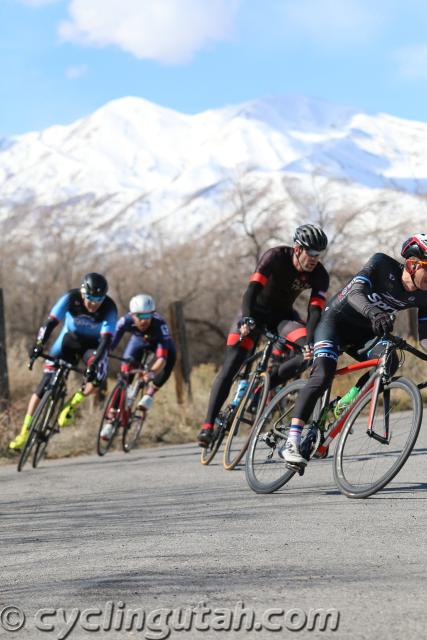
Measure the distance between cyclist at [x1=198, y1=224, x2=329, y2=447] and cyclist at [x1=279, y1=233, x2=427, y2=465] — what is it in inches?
61.7

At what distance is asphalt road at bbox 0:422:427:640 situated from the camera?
12.9 ft

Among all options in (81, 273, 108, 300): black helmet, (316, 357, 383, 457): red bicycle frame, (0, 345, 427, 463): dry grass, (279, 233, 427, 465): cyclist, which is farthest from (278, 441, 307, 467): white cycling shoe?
(81, 273, 108, 300): black helmet

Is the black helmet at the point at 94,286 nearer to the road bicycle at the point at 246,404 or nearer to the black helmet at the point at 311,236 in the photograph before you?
the road bicycle at the point at 246,404

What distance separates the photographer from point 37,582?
4770 mm

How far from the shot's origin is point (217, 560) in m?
5.02

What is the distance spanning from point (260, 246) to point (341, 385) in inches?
970

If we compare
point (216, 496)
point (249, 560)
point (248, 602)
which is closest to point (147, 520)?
point (216, 496)

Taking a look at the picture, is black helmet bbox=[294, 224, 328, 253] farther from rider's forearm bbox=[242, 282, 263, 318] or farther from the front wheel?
the front wheel

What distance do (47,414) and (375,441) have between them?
Answer: 17.3 feet

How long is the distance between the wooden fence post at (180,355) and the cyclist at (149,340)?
2.05m

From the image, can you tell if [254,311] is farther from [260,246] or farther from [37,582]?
[260,246]

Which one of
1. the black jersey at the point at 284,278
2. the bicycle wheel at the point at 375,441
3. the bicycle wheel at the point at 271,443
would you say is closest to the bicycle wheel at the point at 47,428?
the black jersey at the point at 284,278

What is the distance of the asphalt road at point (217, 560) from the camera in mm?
3920

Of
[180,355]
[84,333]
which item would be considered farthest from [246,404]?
[180,355]
